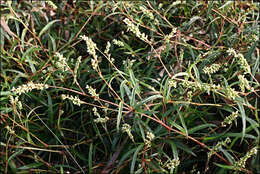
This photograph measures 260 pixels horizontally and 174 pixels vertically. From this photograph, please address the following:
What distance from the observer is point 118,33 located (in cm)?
221

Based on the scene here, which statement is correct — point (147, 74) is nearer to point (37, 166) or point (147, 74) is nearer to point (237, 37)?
point (237, 37)

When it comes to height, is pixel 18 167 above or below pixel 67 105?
below

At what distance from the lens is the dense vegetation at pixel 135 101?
144cm

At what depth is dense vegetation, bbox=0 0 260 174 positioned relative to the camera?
56.7 inches

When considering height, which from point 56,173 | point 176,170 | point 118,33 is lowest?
point 56,173

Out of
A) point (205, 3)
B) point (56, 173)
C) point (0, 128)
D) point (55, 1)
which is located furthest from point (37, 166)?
point (205, 3)

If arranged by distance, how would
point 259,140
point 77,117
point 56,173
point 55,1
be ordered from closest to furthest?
point 259,140
point 56,173
point 77,117
point 55,1

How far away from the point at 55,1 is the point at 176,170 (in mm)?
1725

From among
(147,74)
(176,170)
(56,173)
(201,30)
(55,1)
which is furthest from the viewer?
(55,1)

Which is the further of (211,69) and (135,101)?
(135,101)

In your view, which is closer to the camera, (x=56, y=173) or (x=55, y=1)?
(x=56, y=173)

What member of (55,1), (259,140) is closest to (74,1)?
(55,1)

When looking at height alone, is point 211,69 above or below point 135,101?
above

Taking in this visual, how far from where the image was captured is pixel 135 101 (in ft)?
5.12
